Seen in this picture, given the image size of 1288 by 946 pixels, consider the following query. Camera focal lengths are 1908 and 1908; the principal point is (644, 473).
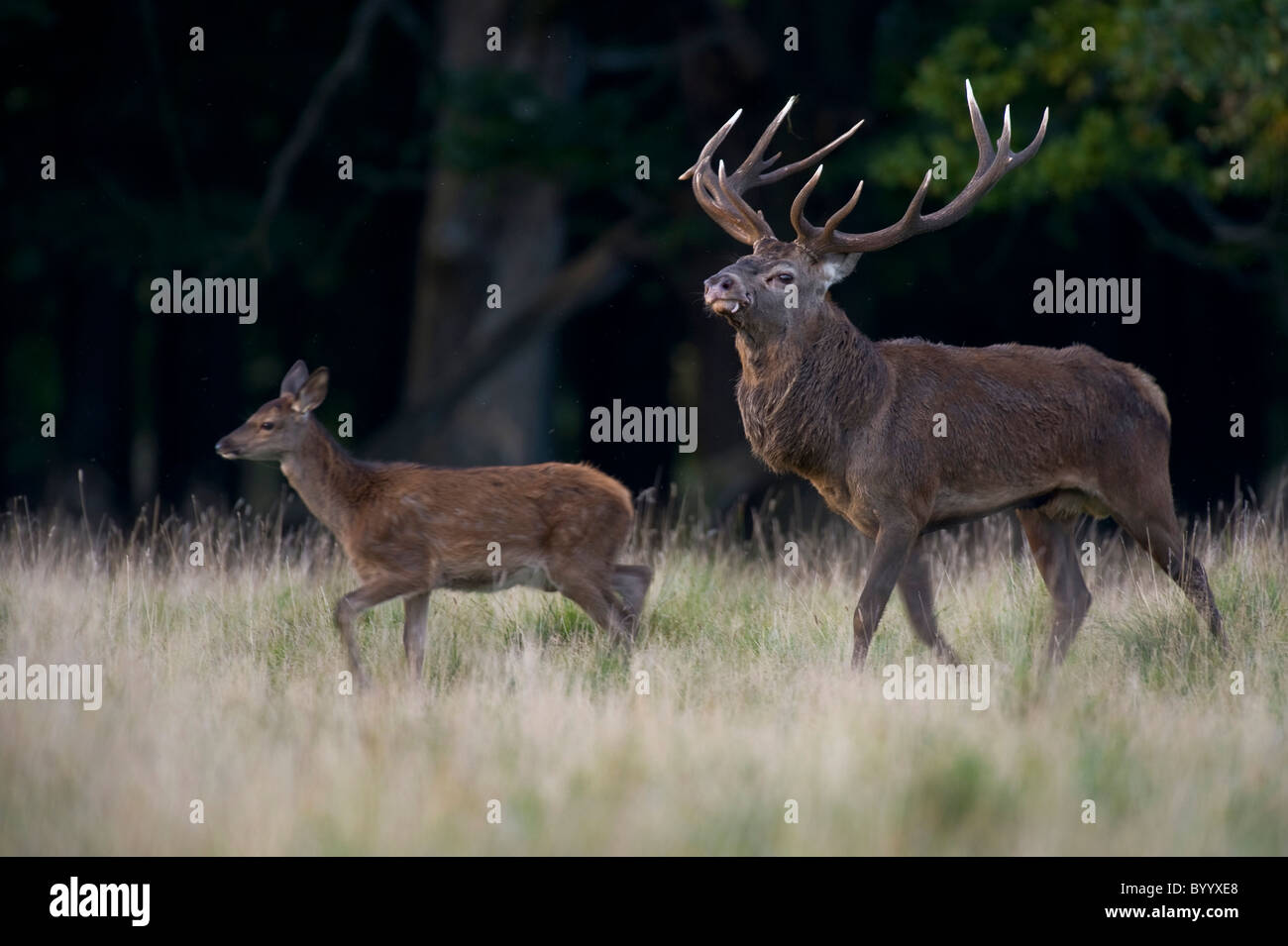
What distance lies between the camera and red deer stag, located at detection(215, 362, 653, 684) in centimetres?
852

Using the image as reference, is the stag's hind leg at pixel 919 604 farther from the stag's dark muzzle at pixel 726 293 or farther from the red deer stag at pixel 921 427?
the stag's dark muzzle at pixel 726 293

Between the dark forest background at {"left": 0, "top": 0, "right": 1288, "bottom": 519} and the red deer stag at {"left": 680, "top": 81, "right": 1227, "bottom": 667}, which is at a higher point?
the dark forest background at {"left": 0, "top": 0, "right": 1288, "bottom": 519}

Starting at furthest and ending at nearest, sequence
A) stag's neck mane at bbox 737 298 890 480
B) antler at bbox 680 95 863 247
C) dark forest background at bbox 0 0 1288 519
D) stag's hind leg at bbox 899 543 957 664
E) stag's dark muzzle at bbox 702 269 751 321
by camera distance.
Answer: dark forest background at bbox 0 0 1288 519, antler at bbox 680 95 863 247, stag's hind leg at bbox 899 543 957 664, stag's neck mane at bbox 737 298 890 480, stag's dark muzzle at bbox 702 269 751 321

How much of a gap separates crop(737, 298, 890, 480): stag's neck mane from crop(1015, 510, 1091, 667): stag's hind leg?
3.73 ft

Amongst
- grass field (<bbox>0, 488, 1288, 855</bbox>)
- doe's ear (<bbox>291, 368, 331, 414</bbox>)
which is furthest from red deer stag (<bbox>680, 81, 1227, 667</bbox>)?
doe's ear (<bbox>291, 368, 331, 414</bbox>)

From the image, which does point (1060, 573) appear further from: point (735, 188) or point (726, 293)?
point (735, 188)

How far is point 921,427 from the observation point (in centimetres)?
823

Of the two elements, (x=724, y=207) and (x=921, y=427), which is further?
(x=724, y=207)

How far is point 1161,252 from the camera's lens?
2202cm

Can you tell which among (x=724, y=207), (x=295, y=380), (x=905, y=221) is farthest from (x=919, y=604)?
(x=295, y=380)

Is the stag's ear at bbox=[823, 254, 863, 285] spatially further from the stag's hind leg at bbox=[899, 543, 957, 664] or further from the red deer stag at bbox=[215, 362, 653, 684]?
the red deer stag at bbox=[215, 362, 653, 684]

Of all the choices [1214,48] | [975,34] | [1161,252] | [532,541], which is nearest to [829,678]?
[532,541]

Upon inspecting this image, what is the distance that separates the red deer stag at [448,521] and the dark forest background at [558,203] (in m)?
6.36

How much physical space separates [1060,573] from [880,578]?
1103mm
